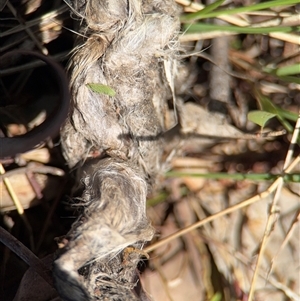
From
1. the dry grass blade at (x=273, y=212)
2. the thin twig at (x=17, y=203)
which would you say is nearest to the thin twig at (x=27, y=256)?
the thin twig at (x=17, y=203)

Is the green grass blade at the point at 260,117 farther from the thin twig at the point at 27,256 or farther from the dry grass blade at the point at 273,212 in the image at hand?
the thin twig at the point at 27,256

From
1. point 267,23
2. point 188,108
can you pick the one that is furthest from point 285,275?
point 267,23

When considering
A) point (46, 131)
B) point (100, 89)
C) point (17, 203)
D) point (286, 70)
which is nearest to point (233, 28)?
point (286, 70)

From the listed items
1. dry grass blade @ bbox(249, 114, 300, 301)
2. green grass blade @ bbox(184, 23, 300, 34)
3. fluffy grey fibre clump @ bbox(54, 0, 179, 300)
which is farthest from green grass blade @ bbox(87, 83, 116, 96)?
dry grass blade @ bbox(249, 114, 300, 301)

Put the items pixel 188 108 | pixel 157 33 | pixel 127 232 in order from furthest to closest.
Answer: pixel 188 108 < pixel 157 33 < pixel 127 232

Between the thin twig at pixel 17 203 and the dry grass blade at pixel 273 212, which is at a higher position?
the thin twig at pixel 17 203

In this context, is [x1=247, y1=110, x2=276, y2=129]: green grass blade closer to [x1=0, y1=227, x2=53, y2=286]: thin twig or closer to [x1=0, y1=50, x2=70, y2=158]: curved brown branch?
[x1=0, y1=50, x2=70, y2=158]: curved brown branch

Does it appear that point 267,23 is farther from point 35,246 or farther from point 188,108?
point 35,246

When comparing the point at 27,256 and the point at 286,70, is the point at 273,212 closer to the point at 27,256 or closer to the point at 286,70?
the point at 286,70

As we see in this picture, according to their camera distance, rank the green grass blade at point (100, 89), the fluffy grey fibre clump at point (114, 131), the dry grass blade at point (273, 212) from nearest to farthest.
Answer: the fluffy grey fibre clump at point (114, 131)
the green grass blade at point (100, 89)
the dry grass blade at point (273, 212)
